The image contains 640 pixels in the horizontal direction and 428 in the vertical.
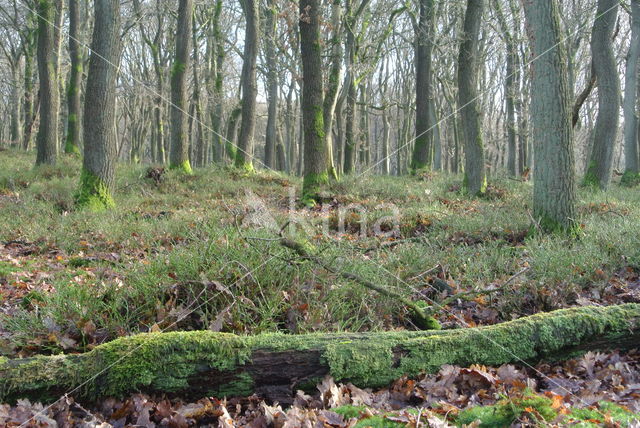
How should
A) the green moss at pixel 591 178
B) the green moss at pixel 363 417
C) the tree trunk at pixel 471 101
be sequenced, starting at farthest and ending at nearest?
the green moss at pixel 591 178 < the tree trunk at pixel 471 101 < the green moss at pixel 363 417

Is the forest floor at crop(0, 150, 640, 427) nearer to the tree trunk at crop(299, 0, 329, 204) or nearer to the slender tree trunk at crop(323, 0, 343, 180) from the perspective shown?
the tree trunk at crop(299, 0, 329, 204)

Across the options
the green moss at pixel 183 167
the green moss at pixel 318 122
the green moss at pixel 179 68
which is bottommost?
the green moss at pixel 183 167

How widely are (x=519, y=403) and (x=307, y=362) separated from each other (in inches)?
52.0

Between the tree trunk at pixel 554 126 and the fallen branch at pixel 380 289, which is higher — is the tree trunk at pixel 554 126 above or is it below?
above

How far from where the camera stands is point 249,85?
16.8 metres

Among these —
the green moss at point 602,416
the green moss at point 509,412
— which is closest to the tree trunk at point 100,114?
the green moss at point 509,412

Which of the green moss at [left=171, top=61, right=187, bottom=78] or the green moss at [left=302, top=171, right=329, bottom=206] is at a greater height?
the green moss at [left=171, top=61, right=187, bottom=78]

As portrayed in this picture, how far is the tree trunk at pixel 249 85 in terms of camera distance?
16.5m

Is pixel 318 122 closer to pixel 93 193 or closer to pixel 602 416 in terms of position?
pixel 93 193

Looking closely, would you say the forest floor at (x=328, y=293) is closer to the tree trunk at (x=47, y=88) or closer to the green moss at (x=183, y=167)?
the green moss at (x=183, y=167)

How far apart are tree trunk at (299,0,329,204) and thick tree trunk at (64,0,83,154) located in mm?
9499

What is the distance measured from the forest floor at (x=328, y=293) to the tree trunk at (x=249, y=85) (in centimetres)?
689

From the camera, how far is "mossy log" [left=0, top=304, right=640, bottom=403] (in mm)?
2980

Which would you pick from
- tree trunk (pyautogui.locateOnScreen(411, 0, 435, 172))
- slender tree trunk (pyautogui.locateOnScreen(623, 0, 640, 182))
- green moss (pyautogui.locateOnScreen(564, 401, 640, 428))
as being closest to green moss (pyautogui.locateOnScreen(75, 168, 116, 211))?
green moss (pyautogui.locateOnScreen(564, 401, 640, 428))
